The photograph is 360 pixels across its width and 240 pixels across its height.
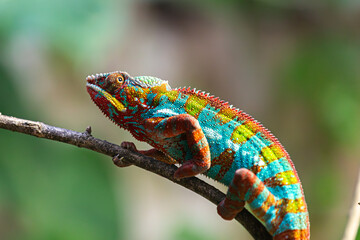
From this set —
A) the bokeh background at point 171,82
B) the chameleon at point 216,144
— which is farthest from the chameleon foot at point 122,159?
the bokeh background at point 171,82

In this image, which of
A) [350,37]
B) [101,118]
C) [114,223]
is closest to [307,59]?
[350,37]

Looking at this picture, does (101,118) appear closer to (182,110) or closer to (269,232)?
(182,110)

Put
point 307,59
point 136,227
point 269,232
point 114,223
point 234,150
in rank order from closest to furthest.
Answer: point 269,232 → point 234,150 → point 114,223 → point 307,59 → point 136,227

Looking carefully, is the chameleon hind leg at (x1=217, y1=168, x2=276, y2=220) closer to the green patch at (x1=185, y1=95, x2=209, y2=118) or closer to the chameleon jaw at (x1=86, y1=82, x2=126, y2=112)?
the green patch at (x1=185, y1=95, x2=209, y2=118)

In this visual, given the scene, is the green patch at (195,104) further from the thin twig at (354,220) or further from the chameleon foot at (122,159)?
the thin twig at (354,220)

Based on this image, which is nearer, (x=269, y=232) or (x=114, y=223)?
(x=269, y=232)

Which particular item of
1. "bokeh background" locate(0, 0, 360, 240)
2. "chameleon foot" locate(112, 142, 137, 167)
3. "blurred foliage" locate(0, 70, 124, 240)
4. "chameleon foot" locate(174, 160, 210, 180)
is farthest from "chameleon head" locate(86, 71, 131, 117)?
"blurred foliage" locate(0, 70, 124, 240)

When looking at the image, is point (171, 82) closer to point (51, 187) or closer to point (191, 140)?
point (51, 187)

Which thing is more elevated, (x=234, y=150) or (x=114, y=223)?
(x=234, y=150)
